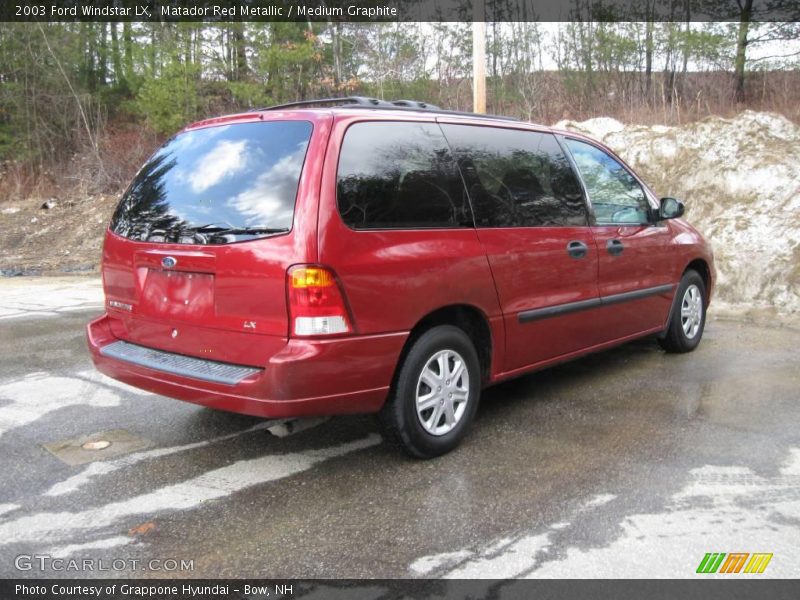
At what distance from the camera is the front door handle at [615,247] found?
4879 mm

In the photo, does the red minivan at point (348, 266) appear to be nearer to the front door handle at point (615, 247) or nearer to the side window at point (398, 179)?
the side window at point (398, 179)

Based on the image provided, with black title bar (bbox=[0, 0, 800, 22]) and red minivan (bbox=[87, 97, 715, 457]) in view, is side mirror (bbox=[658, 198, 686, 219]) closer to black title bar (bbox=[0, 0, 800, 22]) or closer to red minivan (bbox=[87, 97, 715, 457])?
red minivan (bbox=[87, 97, 715, 457])

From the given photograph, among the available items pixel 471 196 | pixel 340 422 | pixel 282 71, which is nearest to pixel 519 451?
pixel 340 422

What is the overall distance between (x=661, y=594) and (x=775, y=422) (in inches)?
90.6

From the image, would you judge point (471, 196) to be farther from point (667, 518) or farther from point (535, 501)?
point (667, 518)

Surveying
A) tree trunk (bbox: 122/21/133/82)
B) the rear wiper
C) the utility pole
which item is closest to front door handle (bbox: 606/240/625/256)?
the rear wiper

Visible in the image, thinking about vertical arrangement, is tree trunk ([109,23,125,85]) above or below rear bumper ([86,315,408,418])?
above

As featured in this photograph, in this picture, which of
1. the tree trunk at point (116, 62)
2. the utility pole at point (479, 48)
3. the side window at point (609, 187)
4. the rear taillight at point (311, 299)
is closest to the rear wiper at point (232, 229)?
the rear taillight at point (311, 299)

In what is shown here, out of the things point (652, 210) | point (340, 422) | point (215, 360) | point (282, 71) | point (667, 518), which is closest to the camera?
point (667, 518)

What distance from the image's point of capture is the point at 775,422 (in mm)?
4324

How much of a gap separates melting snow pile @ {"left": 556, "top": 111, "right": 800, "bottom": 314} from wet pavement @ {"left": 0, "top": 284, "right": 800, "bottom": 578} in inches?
130

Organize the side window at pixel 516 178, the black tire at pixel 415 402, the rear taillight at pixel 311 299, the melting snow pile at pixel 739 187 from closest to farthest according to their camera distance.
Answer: the rear taillight at pixel 311 299 < the black tire at pixel 415 402 < the side window at pixel 516 178 < the melting snow pile at pixel 739 187

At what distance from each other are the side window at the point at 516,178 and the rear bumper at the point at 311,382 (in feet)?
3.56

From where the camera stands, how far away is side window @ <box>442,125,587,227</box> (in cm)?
404
